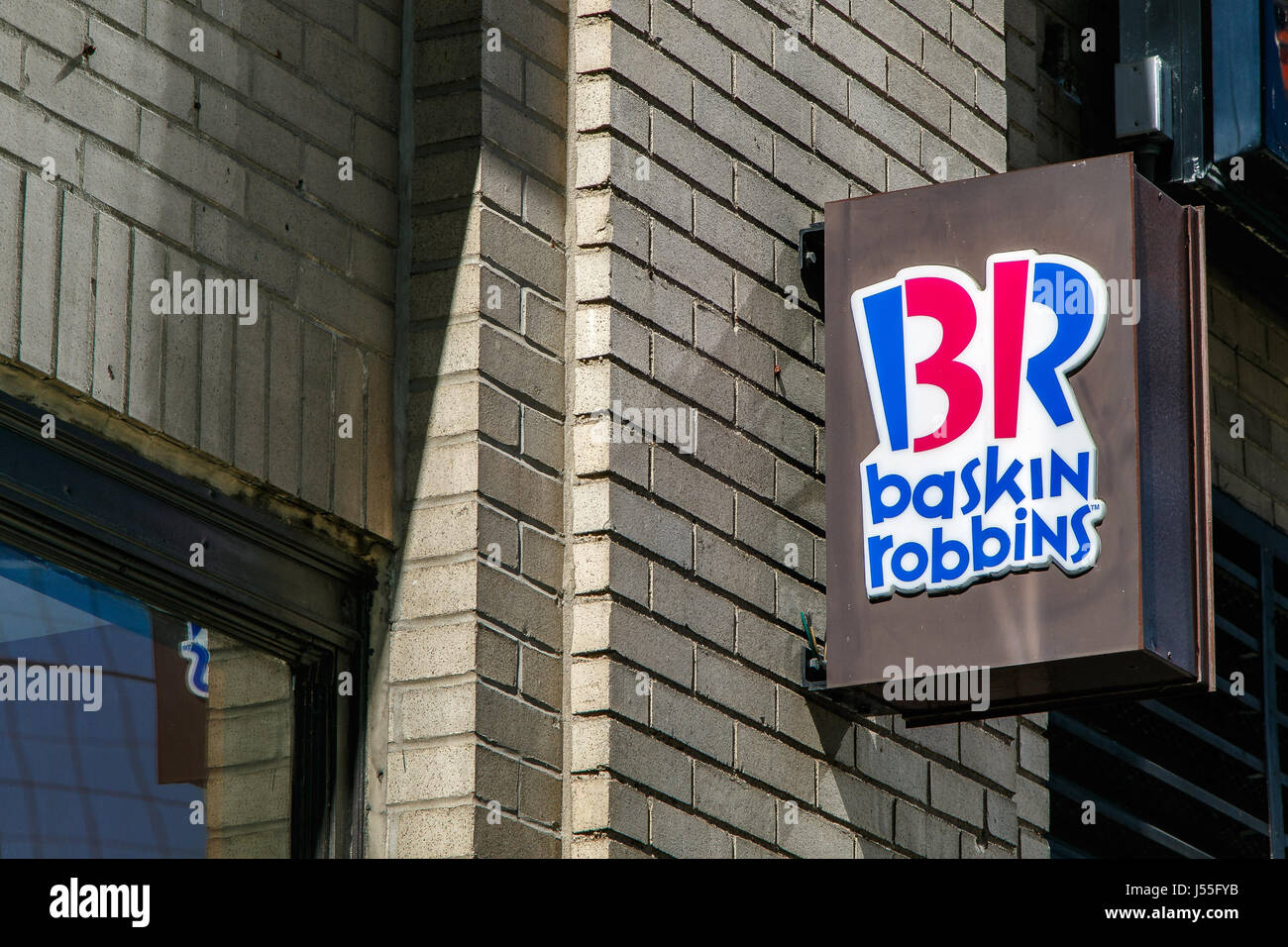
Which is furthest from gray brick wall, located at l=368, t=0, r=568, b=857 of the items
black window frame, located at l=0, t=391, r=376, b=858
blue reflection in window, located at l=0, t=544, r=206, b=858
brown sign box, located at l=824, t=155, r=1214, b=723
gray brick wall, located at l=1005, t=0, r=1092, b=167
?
gray brick wall, located at l=1005, t=0, r=1092, b=167

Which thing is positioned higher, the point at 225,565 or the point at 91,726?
the point at 225,565

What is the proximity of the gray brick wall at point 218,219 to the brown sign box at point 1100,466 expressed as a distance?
1307 mm

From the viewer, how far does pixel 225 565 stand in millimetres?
5645

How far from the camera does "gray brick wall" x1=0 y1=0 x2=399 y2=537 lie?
524 cm

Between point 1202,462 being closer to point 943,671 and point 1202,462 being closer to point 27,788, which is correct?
point 943,671

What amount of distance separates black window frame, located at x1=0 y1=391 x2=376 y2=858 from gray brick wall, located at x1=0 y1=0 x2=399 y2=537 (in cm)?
12

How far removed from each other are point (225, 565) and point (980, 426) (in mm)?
2064

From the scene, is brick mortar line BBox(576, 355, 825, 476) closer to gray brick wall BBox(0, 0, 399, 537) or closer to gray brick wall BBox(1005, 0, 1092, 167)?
gray brick wall BBox(0, 0, 399, 537)

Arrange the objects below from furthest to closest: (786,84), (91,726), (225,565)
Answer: (786,84) < (225,565) < (91,726)

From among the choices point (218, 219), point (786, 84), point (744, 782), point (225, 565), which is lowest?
point (744, 782)

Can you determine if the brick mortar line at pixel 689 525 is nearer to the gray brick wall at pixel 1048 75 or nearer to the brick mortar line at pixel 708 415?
the brick mortar line at pixel 708 415

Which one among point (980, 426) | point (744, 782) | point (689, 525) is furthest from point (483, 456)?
point (980, 426)

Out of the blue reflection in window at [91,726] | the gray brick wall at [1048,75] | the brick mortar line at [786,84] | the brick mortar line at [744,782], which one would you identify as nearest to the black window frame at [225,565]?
the blue reflection in window at [91,726]

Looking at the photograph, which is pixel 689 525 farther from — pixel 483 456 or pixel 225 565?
pixel 225 565
